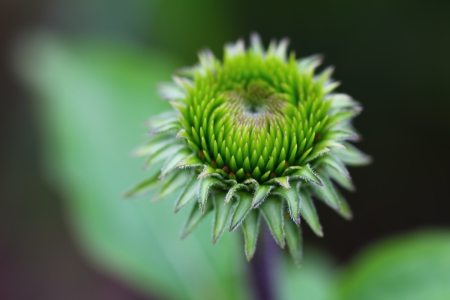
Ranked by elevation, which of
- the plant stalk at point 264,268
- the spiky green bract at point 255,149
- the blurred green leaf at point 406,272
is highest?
the spiky green bract at point 255,149

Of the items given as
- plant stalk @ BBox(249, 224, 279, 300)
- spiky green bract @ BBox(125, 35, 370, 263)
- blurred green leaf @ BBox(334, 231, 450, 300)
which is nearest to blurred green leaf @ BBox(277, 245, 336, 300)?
blurred green leaf @ BBox(334, 231, 450, 300)

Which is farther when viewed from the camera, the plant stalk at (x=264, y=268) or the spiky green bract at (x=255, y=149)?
the plant stalk at (x=264, y=268)

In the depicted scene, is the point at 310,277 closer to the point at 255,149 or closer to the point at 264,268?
the point at 264,268

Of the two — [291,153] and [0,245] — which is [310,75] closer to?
[291,153]

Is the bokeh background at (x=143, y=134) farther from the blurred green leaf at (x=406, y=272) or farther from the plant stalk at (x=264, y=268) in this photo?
the plant stalk at (x=264, y=268)

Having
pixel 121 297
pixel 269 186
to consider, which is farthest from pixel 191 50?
pixel 269 186

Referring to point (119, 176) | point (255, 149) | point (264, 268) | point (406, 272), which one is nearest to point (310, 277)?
point (406, 272)

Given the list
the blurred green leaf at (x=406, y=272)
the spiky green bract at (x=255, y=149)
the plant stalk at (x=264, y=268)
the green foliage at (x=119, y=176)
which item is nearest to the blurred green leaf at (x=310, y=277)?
the green foliage at (x=119, y=176)
